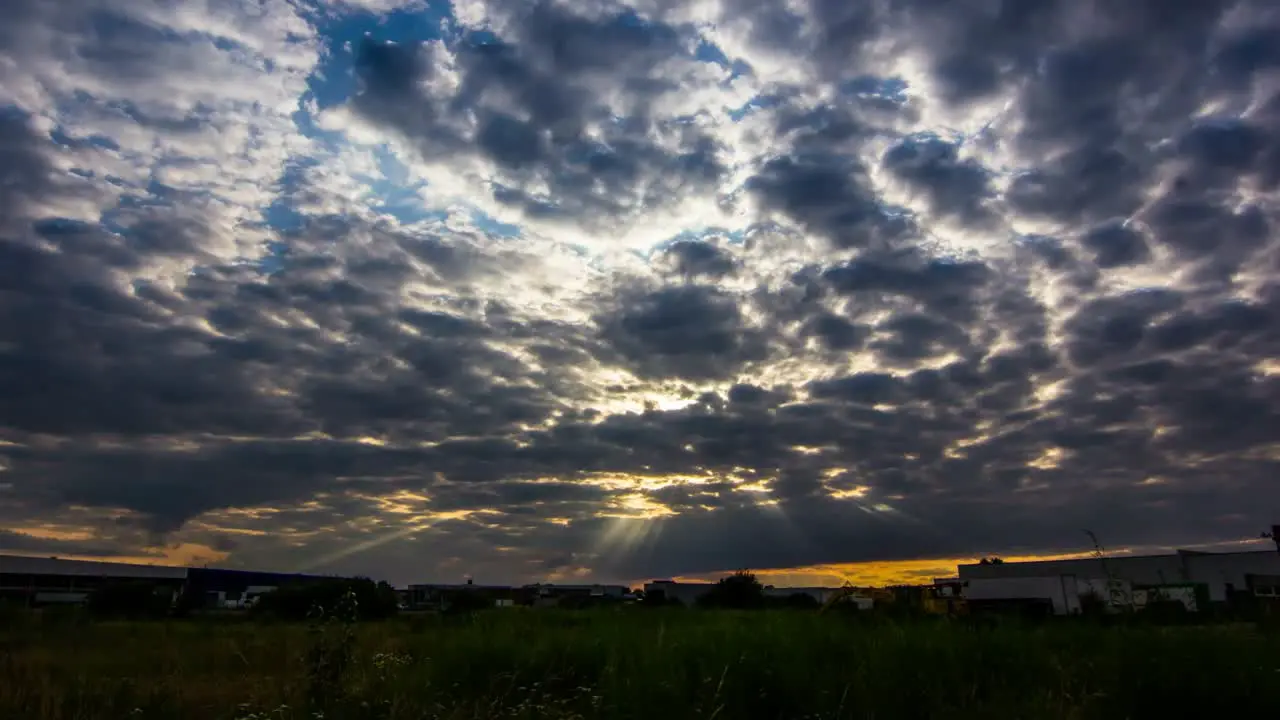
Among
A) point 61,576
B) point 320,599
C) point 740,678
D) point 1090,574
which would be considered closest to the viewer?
point 740,678

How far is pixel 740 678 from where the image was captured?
27.5 ft

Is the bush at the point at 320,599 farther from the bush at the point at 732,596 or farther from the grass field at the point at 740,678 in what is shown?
the grass field at the point at 740,678

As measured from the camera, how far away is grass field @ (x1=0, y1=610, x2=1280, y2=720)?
7918 millimetres

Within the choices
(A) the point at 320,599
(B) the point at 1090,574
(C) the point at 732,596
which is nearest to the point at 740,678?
(C) the point at 732,596

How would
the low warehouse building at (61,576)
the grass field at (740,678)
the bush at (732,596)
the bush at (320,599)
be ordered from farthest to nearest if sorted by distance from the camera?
the low warehouse building at (61,576)
the bush at (320,599)
the bush at (732,596)
the grass field at (740,678)

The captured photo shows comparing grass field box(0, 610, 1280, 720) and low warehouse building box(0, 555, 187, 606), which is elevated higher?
low warehouse building box(0, 555, 187, 606)

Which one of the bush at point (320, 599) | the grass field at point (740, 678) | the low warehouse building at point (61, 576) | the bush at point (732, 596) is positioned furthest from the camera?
the low warehouse building at point (61, 576)

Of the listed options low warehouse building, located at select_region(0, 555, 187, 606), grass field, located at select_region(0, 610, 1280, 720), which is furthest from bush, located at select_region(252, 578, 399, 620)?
low warehouse building, located at select_region(0, 555, 187, 606)

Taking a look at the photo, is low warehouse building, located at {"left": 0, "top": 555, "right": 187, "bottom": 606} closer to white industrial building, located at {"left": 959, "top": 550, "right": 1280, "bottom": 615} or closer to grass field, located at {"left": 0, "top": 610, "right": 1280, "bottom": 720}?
white industrial building, located at {"left": 959, "top": 550, "right": 1280, "bottom": 615}

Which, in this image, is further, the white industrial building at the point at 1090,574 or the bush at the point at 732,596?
the white industrial building at the point at 1090,574

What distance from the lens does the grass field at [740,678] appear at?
792 centimetres

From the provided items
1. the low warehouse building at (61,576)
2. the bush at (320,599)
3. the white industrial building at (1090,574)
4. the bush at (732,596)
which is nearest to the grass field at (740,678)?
the bush at (732,596)

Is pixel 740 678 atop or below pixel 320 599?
below

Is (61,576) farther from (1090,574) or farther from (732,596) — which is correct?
(1090,574)
